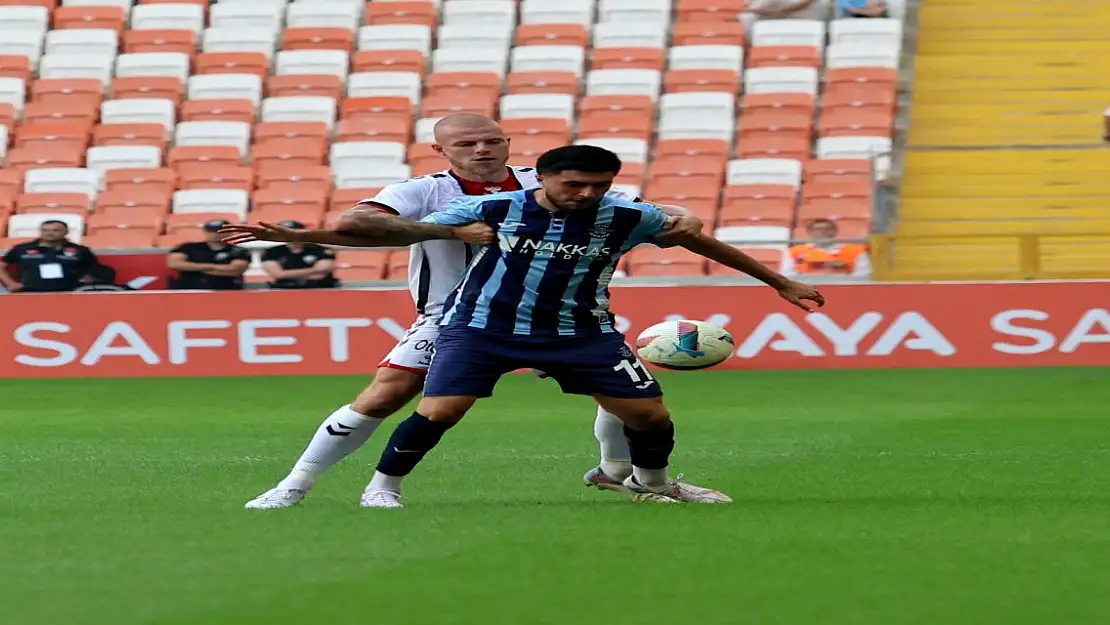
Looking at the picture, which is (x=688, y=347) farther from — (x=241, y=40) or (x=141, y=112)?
(x=241, y=40)

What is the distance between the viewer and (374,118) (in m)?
23.3

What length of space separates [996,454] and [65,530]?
16.5ft

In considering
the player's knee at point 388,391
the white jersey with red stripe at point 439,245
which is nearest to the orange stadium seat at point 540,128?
the white jersey with red stripe at point 439,245

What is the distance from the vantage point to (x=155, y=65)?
24344mm

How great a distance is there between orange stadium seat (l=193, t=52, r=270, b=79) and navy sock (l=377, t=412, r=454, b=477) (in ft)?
56.2

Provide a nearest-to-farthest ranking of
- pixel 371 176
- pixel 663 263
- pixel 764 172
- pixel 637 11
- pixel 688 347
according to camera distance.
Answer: pixel 688 347 < pixel 663 263 < pixel 764 172 < pixel 371 176 < pixel 637 11

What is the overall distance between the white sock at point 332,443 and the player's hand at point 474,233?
0.90 metres

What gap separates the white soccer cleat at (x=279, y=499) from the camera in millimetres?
7750

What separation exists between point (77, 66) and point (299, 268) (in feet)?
27.3

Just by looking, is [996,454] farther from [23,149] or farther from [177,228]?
[23,149]

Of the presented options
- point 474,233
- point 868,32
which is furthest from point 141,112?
point 474,233

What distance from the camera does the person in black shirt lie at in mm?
17531

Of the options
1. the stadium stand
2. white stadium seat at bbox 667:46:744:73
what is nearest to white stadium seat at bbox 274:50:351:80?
the stadium stand

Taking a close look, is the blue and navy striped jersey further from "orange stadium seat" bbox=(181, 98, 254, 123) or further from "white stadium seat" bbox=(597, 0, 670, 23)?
"white stadium seat" bbox=(597, 0, 670, 23)
